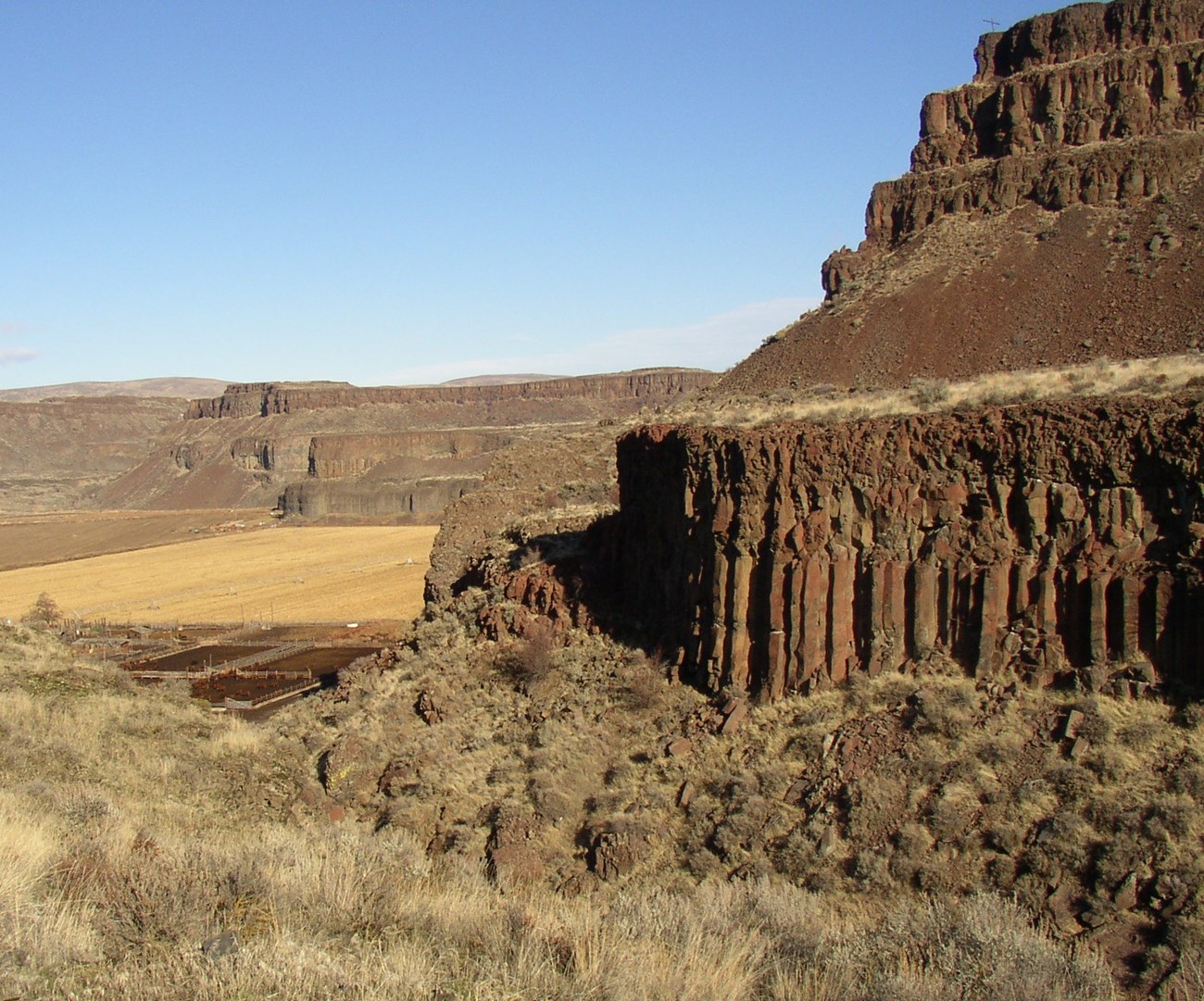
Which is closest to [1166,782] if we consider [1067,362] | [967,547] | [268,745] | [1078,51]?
[967,547]

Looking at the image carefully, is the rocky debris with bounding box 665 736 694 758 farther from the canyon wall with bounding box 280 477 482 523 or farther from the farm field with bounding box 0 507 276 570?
the canyon wall with bounding box 280 477 482 523

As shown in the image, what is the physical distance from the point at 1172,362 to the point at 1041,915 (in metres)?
11.3

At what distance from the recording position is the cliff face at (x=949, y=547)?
12.8m

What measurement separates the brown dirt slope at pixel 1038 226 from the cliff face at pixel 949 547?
821 inches

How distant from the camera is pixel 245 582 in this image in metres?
67.6

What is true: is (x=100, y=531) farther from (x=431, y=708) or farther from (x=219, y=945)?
(x=219, y=945)

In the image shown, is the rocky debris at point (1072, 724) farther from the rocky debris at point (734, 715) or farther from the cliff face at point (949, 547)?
the rocky debris at point (734, 715)

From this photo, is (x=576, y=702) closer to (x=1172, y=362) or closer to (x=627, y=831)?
(x=627, y=831)

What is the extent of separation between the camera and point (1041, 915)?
10516 millimetres

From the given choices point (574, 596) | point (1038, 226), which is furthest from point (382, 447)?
point (574, 596)

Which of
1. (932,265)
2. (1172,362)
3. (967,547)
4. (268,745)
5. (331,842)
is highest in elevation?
(932,265)

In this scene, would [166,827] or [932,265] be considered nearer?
[166,827]

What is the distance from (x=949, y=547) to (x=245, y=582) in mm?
59051

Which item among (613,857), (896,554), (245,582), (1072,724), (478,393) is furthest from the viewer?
(478,393)
